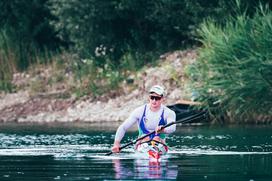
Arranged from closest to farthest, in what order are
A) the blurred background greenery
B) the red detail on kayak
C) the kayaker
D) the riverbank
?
the red detail on kayak → the kayaker → the blurred background greenery → the riverbank

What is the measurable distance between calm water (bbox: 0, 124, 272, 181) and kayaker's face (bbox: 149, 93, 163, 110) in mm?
1128

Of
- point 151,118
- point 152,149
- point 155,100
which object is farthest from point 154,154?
point 155,100

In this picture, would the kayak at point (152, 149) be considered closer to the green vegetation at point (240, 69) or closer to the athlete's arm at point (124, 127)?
the athlete's arm at point (124, 127)

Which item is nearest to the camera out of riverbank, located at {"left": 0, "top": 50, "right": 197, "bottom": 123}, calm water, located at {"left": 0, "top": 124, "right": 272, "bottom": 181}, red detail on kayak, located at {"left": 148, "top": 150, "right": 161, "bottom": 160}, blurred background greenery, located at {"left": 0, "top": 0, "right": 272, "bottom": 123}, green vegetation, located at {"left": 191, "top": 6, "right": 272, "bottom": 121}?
calm water, located at {"left": 0, "top": 124, "right": 272, "bottom": 181}

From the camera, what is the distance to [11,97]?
50.1m

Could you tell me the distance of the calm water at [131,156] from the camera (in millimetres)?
22328

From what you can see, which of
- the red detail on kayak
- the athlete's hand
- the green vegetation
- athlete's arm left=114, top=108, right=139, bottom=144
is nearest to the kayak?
the red detail on kayak

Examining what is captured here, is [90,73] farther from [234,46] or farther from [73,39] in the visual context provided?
[234,46]

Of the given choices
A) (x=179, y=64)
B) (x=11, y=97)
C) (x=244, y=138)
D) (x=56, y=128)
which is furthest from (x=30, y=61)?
(x=244, y=138)

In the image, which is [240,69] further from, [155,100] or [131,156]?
[155,100]

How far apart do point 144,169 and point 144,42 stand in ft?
93.8

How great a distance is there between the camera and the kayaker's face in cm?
2573

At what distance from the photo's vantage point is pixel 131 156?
88.8 feet

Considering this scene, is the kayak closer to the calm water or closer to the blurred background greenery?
the calm water
